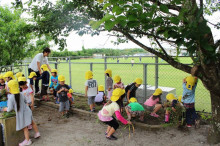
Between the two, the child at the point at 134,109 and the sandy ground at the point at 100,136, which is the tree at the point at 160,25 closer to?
the sandy ground at the point at 100,136

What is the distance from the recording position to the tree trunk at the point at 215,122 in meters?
3.42

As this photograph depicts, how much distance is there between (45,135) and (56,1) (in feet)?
10.4

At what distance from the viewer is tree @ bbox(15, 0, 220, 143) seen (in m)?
1.79

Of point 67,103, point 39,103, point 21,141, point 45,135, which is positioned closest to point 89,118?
point 67,103

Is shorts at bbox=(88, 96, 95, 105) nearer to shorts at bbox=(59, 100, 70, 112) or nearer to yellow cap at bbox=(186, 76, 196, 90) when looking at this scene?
shorts at bbox=(59, 100, 70, 112)

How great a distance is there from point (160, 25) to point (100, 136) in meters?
3.09

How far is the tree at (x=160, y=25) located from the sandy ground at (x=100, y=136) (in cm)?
55

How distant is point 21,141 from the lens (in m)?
4.08

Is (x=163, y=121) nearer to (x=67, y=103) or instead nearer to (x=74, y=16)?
(x=67, y=103)

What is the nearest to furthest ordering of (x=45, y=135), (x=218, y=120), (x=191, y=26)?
1. (x=191, y=26)
2. (x=218, y=120)
3. (x=45, y=135)

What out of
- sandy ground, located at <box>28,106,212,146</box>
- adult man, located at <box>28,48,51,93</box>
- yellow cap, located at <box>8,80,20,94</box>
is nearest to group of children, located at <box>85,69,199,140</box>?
sandy ground, located at <box>28,106,212,146</box>

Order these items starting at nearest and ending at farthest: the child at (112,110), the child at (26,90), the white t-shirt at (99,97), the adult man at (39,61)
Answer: the child at (112,110)
the child at (26,90)
the white t-shirt at (99,97)
the adult man at (39,61)

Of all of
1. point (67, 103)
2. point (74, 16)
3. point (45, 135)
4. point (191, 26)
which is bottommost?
point (45, 135)

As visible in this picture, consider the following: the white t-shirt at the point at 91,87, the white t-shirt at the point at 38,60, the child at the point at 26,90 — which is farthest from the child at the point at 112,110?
the white t-shirt at the point at 38,60
